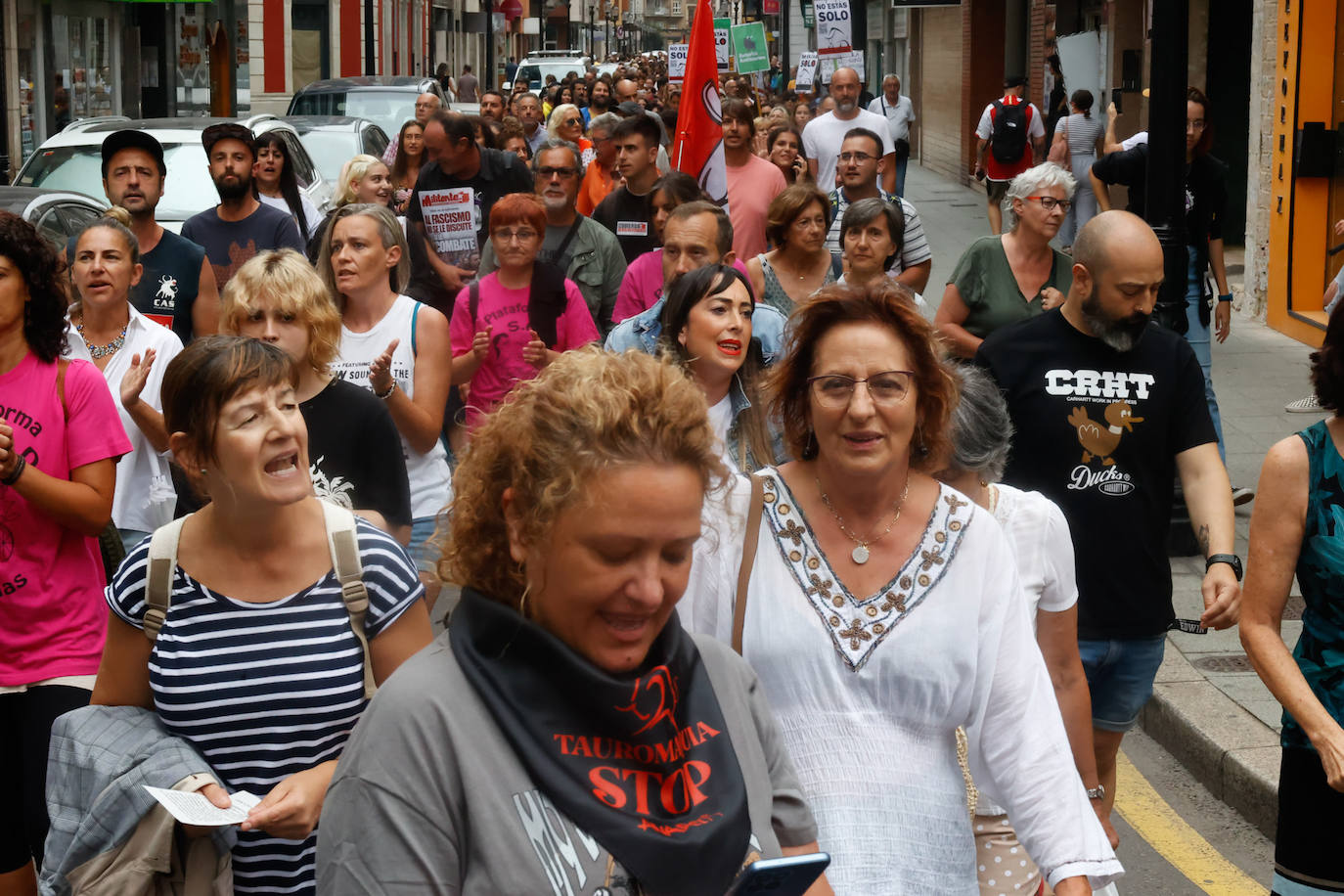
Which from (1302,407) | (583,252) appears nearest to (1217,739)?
(583,252)

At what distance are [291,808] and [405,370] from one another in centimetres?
296

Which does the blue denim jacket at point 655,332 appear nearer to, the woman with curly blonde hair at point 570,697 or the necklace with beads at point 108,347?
the necklace with beads at point 108,347

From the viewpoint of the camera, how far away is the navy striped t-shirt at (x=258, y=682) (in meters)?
3.23

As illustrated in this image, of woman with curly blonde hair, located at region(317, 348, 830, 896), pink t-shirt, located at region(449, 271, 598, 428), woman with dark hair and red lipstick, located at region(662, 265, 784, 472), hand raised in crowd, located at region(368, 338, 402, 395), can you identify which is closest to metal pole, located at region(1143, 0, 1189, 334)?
pink t-shirt, located at region(449, 271, 598, 428)

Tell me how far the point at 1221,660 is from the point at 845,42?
16134 millimetres

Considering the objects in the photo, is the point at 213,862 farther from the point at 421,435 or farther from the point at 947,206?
the point at 947,206

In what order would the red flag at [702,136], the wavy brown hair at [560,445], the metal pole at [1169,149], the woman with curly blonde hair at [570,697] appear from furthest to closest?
the red flag at [702,136] → the metal pole at [1169,149] → the wavy brown hair at [560,445] → the woman with curly blonde hair at [570,697]

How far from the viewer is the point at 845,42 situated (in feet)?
72.0

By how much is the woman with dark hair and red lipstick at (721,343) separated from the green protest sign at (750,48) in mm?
20339

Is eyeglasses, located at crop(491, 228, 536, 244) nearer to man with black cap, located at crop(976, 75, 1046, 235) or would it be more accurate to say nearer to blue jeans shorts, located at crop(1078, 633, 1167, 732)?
blue jeans shorts, located at crop(1078, 633, 1167, 732)

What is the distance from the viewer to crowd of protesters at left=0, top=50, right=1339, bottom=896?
7.07ft

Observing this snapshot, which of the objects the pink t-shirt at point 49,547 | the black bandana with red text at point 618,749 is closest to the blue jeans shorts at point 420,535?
the pink t-shirt at point 49,547

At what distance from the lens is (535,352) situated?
6922 mm

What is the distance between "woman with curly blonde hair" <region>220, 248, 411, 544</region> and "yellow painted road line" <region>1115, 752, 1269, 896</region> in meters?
2.49
